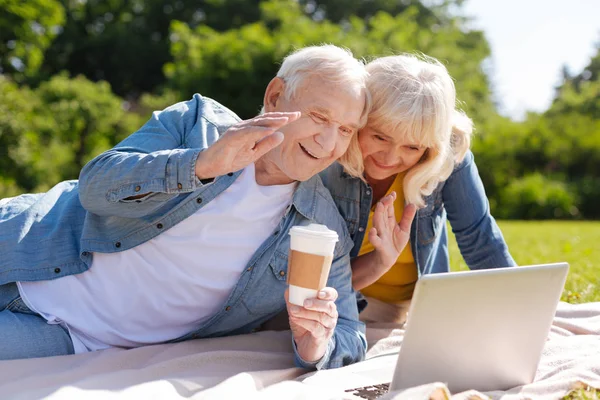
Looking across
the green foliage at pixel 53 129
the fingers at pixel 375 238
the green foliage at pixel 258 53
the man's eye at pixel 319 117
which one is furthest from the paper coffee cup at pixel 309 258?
the green foliage at pixel 258 53

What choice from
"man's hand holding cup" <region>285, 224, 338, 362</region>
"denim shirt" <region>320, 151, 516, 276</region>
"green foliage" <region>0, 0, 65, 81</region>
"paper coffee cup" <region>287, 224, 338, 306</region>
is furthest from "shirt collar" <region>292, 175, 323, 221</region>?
"green foliage" <region>0, 0, 65, 81</region>

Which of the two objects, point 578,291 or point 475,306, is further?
point 578,291

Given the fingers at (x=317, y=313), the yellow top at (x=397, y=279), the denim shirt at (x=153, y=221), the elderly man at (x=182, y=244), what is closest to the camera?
the fingers at (x=317, y=313)

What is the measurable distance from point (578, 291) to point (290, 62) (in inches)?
120

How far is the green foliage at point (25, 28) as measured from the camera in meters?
20.7

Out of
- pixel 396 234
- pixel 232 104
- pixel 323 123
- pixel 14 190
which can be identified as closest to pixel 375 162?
pixel 396 234

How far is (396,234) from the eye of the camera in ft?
10.6

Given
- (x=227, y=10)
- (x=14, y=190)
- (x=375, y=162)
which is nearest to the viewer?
(x=375, y=162)

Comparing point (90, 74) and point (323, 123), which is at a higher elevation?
point (323, 123)

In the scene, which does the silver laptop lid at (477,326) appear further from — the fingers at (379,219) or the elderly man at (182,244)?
the fingers at (379,219)

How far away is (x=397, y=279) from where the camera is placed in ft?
12.8

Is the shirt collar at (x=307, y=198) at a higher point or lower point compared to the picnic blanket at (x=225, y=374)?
higher

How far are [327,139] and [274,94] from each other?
390 mm

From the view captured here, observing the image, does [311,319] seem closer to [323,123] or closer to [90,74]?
[323,123]
